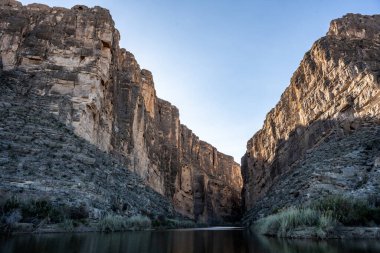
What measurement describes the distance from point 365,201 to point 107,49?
33144mm

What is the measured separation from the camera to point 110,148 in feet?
122

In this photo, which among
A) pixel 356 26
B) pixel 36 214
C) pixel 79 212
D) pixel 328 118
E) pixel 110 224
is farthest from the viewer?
pixel 356 26

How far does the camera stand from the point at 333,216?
1200cm

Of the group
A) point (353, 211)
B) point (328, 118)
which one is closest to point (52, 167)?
point (353, 211)

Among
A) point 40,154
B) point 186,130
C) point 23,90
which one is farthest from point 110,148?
point 186,130

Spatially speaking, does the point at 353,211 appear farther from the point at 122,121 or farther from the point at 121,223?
the point at 122,121

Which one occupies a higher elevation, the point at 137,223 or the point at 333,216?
the point at 333,216

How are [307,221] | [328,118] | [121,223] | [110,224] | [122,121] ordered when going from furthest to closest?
[122,121], [328,118], [121,223], [110,224], [307,221]

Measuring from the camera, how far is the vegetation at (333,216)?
11539 mm

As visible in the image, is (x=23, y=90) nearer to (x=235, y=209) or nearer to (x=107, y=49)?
(x=107, y=49)

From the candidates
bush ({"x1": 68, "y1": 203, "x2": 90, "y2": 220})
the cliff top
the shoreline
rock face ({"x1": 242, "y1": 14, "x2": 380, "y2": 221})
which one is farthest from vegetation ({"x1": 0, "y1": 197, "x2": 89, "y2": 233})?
the cliff top

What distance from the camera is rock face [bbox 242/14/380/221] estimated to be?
64.2 ft

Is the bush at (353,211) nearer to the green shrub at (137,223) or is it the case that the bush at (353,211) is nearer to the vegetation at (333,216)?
the vegetation at (333,216)

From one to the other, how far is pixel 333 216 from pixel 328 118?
21747 millimetres
